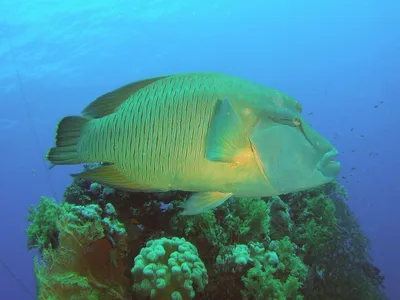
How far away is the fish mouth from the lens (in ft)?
7.04

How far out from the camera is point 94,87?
54.9 meters

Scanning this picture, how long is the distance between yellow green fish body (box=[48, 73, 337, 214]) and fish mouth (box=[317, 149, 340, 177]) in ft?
0.10

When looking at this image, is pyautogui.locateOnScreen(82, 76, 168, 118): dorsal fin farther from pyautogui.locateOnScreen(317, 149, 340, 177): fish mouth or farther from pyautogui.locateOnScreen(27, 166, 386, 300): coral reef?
pyautogui.locateOnScreen(317, 149, 340, 177): fish mouth

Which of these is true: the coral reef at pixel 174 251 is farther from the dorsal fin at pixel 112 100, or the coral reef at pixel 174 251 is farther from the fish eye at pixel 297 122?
the fish eye at pixel 297 122

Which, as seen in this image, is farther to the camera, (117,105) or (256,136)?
(117,105)

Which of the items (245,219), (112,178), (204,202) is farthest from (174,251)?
(245,219)

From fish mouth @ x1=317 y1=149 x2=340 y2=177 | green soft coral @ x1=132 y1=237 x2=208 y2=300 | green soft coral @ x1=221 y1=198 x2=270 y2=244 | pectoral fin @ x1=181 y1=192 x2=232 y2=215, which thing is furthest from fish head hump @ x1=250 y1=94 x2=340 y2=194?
green soft coral @ x1=221 y1=198 x2=270 y2=244

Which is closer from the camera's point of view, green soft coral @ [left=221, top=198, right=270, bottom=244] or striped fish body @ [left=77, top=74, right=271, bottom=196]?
striped fish body @ [left=77, top=74, right=271, bottom=196]

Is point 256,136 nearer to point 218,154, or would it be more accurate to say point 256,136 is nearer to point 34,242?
point 218,154

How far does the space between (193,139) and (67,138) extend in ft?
3.15

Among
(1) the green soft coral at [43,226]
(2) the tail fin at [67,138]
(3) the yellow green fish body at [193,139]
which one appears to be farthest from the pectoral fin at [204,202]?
(1) the green soft coral at [43,226]

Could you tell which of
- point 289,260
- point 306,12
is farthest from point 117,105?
point 306,12

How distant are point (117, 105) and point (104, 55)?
4868 cm

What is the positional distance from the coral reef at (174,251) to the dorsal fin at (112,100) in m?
0.90
